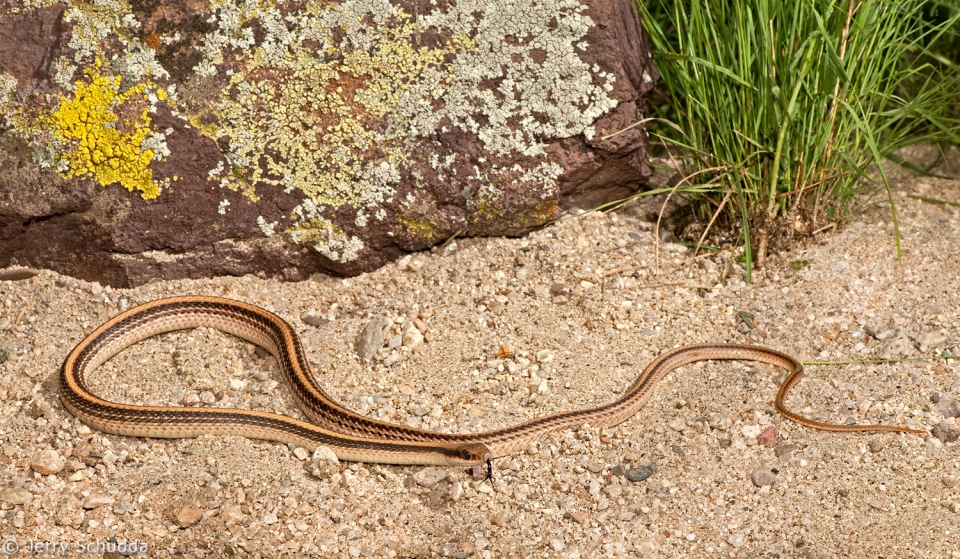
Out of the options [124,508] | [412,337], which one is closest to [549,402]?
[412,337]

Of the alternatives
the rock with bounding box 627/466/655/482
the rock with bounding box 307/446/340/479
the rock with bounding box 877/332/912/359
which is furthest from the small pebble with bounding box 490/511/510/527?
the rock with bounding box 877/332/912/359

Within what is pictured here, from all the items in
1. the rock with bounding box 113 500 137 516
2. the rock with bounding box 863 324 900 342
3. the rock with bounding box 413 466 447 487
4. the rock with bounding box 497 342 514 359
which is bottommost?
the rock with bounding box 863 324 900 342

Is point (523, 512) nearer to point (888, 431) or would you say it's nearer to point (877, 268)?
point (888, 431)

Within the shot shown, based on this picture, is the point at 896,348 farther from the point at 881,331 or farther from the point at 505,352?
the point at 505,352

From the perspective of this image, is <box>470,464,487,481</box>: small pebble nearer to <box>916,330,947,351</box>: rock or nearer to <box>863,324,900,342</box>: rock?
<box>863,324,900,342</box>: rock

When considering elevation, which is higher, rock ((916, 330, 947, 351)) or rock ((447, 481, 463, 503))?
rock ((447, 481, 463, 503))

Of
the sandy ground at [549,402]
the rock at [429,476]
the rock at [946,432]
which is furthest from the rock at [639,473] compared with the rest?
the rock at [946,432]
